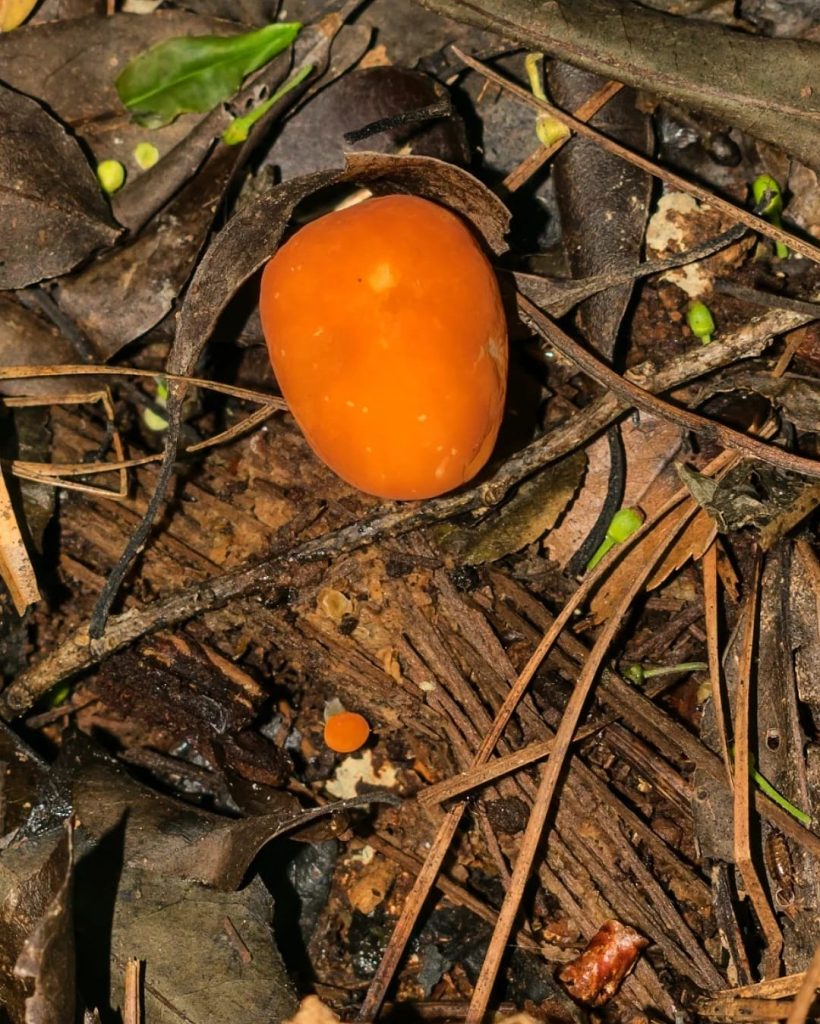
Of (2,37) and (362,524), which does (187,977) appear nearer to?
(362,524)

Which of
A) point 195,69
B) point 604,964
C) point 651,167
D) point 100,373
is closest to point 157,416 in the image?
point 100,373

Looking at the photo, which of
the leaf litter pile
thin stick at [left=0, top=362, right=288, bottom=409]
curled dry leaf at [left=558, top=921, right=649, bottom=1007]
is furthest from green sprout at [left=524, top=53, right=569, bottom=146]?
curled dry leaf at [left=558, top=921, right=649, bottom=1007]

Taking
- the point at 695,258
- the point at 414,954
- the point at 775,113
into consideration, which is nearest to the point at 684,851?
the point at 414,954

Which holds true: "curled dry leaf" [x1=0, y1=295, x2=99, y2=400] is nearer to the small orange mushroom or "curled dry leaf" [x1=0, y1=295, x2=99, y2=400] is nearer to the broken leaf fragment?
the broken leaf fragment

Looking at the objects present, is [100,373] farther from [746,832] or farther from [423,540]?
[746,832]

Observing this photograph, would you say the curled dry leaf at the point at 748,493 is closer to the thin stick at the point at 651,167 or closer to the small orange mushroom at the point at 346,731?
the thin stick at the point at 651,167

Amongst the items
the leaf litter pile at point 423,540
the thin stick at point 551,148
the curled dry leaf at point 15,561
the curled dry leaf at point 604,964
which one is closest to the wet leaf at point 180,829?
the leaf litter pile at point 423,540
